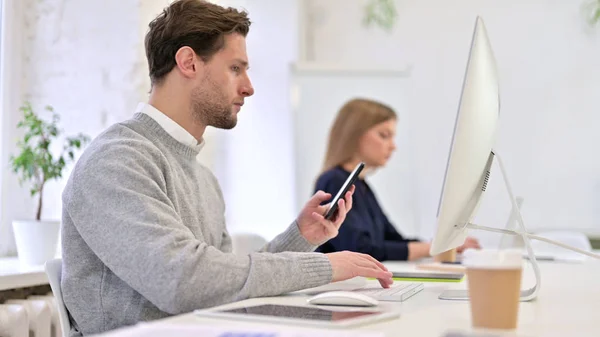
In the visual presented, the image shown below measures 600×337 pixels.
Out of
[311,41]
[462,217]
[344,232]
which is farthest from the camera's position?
[311,41]

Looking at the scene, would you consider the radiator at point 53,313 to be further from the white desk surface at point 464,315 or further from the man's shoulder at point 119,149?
the white desk surface at point 464,315

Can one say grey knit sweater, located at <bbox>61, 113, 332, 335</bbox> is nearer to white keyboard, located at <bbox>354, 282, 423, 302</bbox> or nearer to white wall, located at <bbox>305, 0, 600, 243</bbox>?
white keyboard, located at <bbox>354, 282, 423, 302</bbox>

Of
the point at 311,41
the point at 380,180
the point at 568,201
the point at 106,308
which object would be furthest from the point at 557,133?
the point at 106,308

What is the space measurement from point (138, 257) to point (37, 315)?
930mm

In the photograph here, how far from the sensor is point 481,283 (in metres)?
1.02

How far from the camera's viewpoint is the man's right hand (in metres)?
1.49

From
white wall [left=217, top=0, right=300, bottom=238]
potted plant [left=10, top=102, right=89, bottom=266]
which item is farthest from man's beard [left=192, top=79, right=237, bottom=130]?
white wall [left=217, top=0, right=300, bottom=238]

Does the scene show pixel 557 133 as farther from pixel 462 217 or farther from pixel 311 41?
pixel 462 217

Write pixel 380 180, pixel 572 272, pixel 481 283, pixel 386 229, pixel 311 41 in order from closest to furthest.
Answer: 1. pixel 481 283
2. pixel 572 272
3. pixel 386 229
4. pixel 380 180
5. pixel 311 41

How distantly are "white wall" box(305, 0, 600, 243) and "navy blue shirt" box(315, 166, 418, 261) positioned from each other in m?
1.10

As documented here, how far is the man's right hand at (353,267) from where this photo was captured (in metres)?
1.49

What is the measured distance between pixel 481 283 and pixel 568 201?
3.63 meters

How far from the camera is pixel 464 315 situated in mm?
1236

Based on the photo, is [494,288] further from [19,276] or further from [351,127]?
[351,127]
